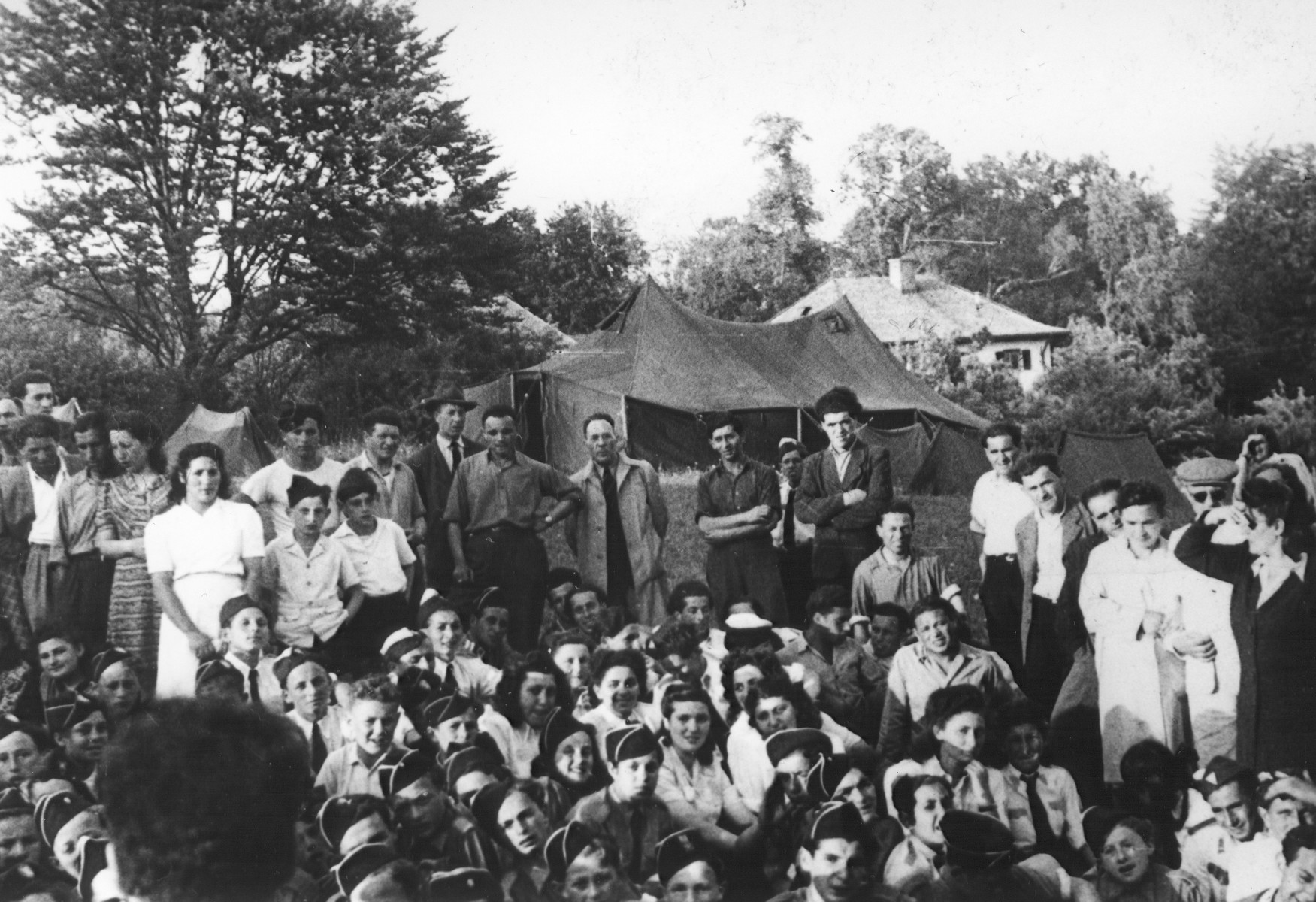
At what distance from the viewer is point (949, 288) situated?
221 inches

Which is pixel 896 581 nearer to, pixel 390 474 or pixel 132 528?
pixel 390 474

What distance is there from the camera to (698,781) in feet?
12.4

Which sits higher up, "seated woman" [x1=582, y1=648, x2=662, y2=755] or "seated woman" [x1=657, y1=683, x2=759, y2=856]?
"seated woman" [x1=582, y1=648, x2=662, y2=755]

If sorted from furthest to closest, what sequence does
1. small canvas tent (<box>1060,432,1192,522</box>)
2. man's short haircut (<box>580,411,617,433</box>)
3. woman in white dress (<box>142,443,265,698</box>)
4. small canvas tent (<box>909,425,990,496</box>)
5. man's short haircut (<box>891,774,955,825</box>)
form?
1. small canvas tent (<box>909,425,990,496</box>)
2. small canvas tent (<box>1060,432,1192,522</box>)
3. man's short haircut (<box>580,411,617,433</box>)
4. woman in white dress (<box>142,443,265,698</box>)
5. man's short haircut (<box>891,774,955,825</box>)

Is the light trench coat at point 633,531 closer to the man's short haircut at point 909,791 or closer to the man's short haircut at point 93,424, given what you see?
the man's short haircut at point 909,791

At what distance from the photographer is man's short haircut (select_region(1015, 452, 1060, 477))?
463cm

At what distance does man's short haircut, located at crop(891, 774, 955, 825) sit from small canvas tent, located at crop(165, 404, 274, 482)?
2.54 metres

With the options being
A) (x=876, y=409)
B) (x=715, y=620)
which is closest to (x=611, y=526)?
(x=715, y=620)

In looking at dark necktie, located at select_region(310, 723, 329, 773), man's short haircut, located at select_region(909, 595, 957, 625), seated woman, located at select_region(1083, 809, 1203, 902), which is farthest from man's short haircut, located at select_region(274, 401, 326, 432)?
seated woman, located at select_region(1083, 809, 1203, 902)

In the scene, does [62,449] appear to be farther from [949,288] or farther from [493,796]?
[949,288]

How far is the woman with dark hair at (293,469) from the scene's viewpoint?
13.5ft

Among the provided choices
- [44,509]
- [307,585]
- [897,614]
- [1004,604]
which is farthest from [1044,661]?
[44,509]

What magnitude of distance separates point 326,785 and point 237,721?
6.52ft

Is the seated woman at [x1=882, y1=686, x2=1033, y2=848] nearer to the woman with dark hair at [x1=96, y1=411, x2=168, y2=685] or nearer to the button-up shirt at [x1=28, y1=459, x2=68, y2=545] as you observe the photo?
the woman with dark hair at [x1=96, y1=411, x2=168, y2=685]
